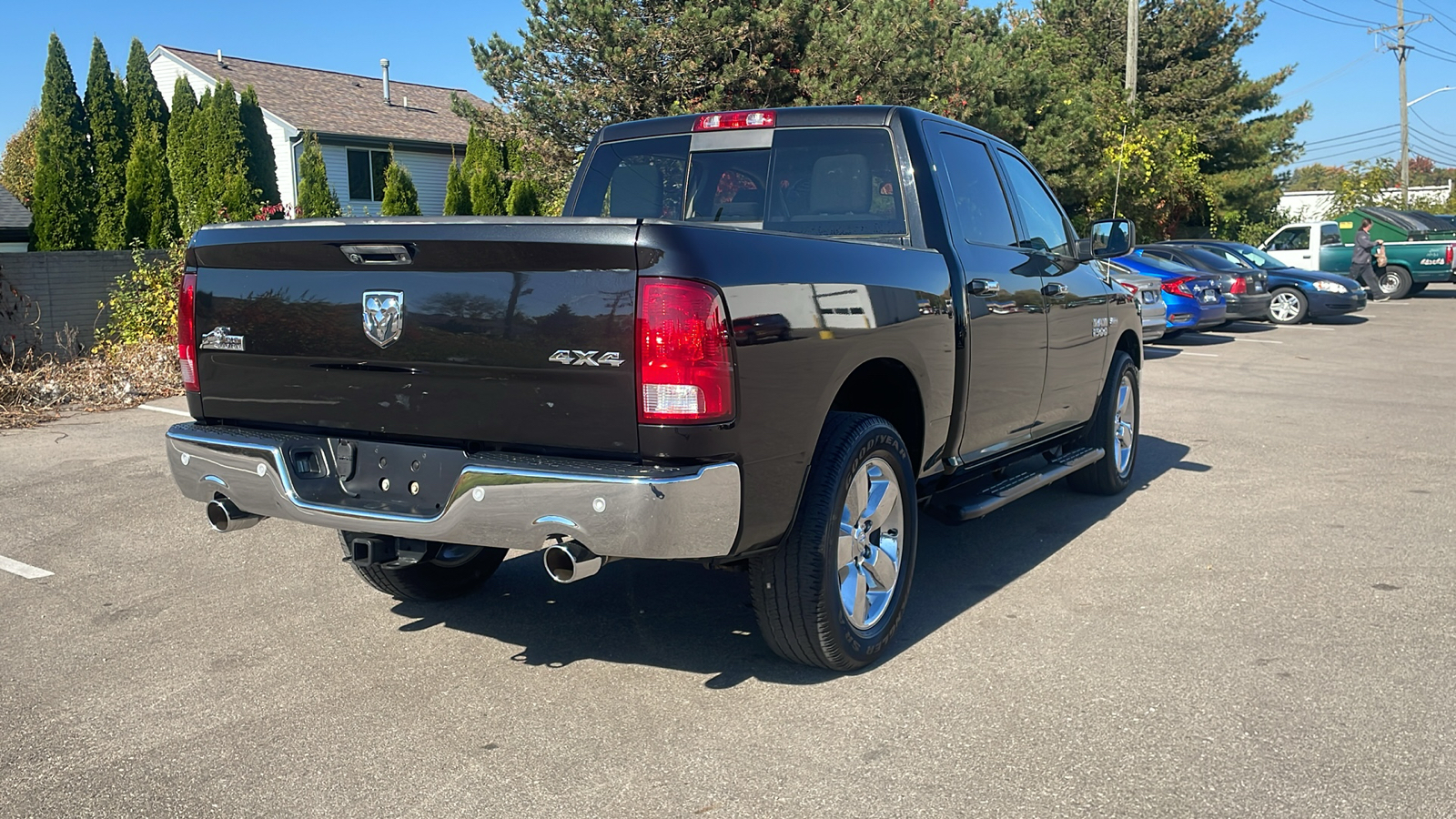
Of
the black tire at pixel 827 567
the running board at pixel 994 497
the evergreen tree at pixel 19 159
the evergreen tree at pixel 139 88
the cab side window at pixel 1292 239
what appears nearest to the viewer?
the black tire at pixel 827 567

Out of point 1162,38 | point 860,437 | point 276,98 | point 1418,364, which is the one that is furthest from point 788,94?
point 1162,38

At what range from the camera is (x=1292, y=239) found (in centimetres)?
2817

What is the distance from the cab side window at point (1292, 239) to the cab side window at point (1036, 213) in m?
24.3

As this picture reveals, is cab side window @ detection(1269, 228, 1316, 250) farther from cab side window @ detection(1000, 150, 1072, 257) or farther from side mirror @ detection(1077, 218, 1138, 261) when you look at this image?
cab side window @ detection(1000, 150, 1072, 257)

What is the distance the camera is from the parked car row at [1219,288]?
1584 centimetres

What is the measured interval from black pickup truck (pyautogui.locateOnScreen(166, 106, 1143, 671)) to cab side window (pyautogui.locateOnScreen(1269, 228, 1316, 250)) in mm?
26049

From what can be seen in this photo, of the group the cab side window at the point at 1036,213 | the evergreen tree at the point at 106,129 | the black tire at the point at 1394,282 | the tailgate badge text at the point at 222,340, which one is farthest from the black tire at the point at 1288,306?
the evergreen tree at the point at 106,129

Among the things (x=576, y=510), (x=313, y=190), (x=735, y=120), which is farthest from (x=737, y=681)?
(x=313, y=190)

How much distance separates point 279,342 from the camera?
396 centimetres

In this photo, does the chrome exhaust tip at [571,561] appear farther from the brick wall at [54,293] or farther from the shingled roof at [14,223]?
the shingled roof at [14,223]

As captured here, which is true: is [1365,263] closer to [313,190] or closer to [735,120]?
[313,190]

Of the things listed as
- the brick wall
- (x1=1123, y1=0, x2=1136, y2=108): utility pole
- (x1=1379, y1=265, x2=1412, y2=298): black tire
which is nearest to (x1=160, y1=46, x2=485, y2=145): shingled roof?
(x1=1123, y1=0, x2=1136, y2=108): utility pole

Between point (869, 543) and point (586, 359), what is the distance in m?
1.41

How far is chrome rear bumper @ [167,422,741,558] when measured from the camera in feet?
10.9
